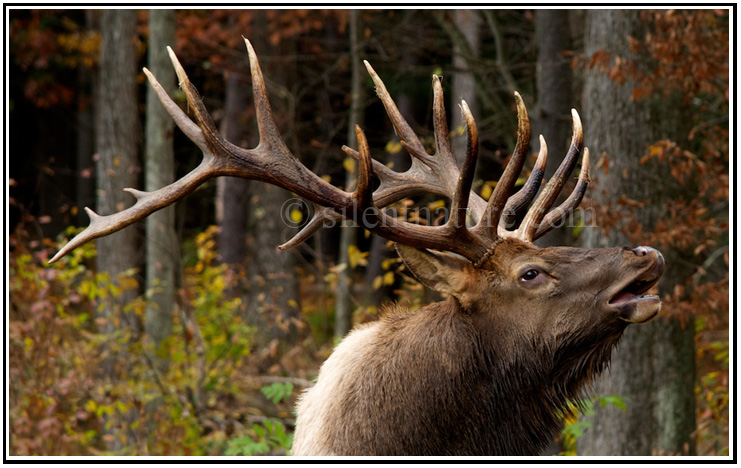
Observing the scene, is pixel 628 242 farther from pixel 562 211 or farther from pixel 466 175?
pixel 466 175

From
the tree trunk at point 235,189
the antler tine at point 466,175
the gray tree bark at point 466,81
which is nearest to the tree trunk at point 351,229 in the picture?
the gray tree bark at point 466,81

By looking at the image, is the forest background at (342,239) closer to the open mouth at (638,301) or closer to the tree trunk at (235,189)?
the tree trunk at (235,189)

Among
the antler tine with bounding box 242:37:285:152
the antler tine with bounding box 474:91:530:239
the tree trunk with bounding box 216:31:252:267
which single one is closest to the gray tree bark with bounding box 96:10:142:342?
the tree trunk with bounding box 216:31:252:267

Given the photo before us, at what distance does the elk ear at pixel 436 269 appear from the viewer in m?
4.07

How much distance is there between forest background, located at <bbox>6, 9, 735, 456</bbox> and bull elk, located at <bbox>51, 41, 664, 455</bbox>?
0.48m

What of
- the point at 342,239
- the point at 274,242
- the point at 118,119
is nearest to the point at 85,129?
the point at 274,242

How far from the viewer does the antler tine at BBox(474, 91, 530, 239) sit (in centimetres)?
405

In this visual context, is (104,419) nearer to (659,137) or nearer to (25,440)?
(25,440)

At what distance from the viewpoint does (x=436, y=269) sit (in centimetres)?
408

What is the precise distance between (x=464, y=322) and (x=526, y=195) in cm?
84

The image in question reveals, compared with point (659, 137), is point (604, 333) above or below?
below

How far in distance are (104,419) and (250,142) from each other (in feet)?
22.1
